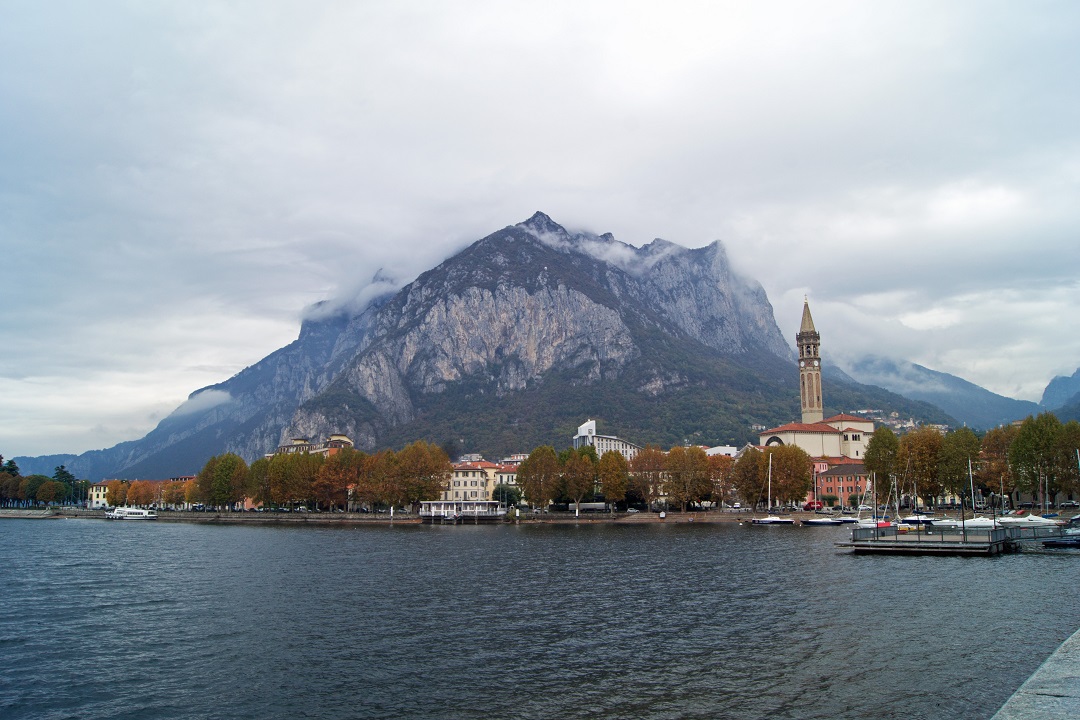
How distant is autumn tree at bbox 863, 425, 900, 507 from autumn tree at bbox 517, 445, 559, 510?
55.7 m

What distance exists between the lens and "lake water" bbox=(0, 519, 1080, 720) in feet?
83.9

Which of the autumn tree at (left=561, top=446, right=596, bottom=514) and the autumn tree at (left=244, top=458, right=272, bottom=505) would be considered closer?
the autumn tree at (left=561, top=446, right=596, bottom=514)

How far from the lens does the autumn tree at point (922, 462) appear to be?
120938 millimetres

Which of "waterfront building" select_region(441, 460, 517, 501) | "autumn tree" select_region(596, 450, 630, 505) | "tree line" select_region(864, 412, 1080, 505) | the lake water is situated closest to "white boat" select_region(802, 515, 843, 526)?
"tree line" select_region(864, 412, 1080, 505)

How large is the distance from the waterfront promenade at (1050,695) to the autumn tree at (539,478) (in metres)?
126

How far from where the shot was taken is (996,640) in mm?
33188

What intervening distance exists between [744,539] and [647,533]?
1762 cm

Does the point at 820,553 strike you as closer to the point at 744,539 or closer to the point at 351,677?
the point at 744,539

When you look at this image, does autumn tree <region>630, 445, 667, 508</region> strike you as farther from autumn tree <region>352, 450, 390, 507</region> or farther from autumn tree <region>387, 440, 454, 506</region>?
autumn tree <region>352, 450, 390, 507</region>

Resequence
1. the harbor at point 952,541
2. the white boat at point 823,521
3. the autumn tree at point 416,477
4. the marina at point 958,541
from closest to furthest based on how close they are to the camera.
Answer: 1. the harbor at point 952,541
2. the marina at point 958,541
3. the white boat at point 823,521
4. the autumn tree at point 416,477

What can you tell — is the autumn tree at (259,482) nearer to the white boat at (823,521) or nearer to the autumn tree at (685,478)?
the autumn tree at (685,478)

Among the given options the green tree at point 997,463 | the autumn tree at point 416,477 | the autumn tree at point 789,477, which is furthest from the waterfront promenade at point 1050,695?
the autumn tree at point 416,477

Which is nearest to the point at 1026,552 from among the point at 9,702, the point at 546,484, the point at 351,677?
the point at 351,677

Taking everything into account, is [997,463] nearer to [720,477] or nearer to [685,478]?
[720,477]
